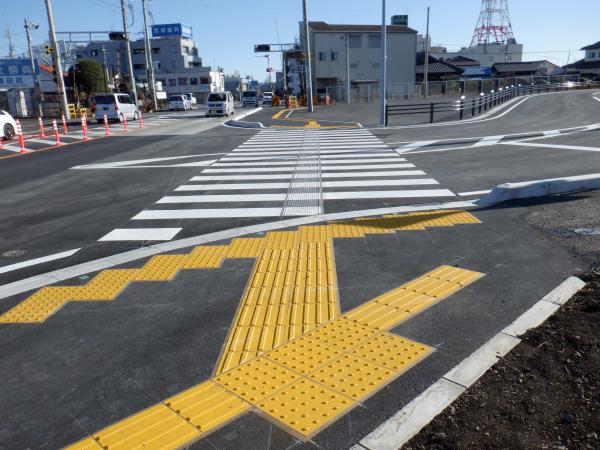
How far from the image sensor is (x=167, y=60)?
4299 inches

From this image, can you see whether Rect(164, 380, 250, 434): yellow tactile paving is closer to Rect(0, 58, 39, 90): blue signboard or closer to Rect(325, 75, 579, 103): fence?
Rect(325, 75, 579, 103): fence

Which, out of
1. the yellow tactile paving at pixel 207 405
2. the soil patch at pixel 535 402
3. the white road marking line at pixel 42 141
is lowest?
the yellow tactile paving at pixel 207 405

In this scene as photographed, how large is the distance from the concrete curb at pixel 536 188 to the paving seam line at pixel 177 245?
435mm

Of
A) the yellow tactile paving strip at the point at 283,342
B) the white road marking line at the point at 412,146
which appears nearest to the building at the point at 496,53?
the white road marking line at the point at 412,146

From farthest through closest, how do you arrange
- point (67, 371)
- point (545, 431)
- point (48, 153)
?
1. point (48, 153)
2. point (67, 371)
3. point (545, 431)

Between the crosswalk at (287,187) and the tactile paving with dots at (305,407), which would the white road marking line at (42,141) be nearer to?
the crosswalk at (287,187)

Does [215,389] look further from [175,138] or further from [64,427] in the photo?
[175,138]

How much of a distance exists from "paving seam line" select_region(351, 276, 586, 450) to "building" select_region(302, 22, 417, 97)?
67.0 m

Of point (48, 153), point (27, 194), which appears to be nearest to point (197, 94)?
point (48, 153)

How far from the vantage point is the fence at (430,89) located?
54188 mm

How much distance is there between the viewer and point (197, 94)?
4252 inches

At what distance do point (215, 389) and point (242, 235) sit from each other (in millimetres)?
4295

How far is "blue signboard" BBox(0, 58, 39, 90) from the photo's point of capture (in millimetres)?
50219

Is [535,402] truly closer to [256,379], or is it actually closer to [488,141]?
[256,379]
